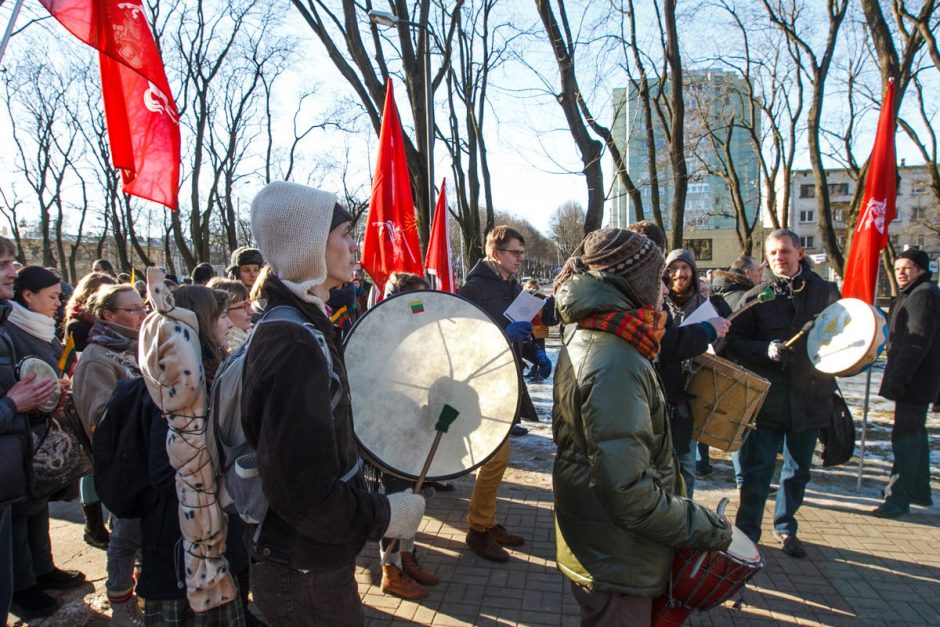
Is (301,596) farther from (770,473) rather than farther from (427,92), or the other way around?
(427,92)

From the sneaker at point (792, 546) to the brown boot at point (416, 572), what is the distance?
2281 mm

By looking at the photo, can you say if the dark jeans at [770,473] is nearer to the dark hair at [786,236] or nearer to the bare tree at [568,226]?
the dark hair at [786,236]

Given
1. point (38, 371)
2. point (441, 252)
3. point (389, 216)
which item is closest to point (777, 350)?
point (389, 216)

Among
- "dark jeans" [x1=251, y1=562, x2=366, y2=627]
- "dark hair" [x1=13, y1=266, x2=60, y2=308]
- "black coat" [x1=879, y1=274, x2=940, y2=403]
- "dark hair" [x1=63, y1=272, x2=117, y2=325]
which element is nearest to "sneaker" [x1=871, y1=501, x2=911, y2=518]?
"black coat" [x1=879, y1=274, x2=940, y2=403]

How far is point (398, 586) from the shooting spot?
3.52m

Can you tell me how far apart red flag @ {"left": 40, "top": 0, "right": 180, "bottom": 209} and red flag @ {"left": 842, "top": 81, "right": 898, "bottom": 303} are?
17.5 feet

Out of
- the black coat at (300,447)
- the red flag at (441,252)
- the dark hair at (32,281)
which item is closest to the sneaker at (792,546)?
the black coat at (300,447)

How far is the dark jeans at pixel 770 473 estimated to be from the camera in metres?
4.00

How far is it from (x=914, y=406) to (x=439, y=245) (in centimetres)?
468

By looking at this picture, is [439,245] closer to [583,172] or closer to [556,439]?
[583,172]

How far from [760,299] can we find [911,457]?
1994mm

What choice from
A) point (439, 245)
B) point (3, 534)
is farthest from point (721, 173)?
point (3, 534)

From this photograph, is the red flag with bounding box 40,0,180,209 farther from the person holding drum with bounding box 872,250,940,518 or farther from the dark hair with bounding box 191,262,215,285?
the person holding drum with bounding box 872,250,940,518

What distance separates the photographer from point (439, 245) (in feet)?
23.2
